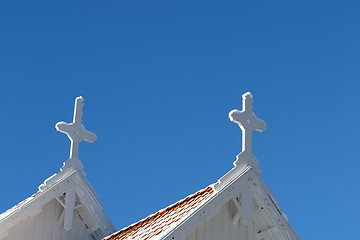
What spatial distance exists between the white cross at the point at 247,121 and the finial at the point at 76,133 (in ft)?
16.1

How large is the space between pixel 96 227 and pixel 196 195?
3.80 m

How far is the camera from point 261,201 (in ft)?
49.5

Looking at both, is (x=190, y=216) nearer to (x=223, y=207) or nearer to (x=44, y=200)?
(x=223, y=207)

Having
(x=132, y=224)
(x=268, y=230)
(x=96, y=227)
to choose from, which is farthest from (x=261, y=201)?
(x=96, y=227)

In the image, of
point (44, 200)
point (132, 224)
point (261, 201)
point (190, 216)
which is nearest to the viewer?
point (190, 216)

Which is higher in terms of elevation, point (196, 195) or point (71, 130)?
point (71, 130)

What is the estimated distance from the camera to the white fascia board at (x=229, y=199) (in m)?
14.0

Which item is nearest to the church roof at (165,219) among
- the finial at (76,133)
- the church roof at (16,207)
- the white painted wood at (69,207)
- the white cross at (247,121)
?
the white cross at (247,121)

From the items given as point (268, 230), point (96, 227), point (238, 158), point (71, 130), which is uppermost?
point (71, 130)

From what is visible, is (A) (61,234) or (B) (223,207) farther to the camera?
(A) (61,234)

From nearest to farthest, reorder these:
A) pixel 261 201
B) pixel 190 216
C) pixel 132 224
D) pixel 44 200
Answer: pixel 190 216, pixel 261 201, pixel 132 224, pixel 44 200

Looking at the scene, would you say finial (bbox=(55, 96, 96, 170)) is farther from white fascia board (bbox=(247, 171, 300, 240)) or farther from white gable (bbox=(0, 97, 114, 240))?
white fascia board (bbox=(247, 171, 300, 240))

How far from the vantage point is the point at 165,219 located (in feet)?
51.0

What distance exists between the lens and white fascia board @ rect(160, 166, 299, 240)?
45.9 ft
